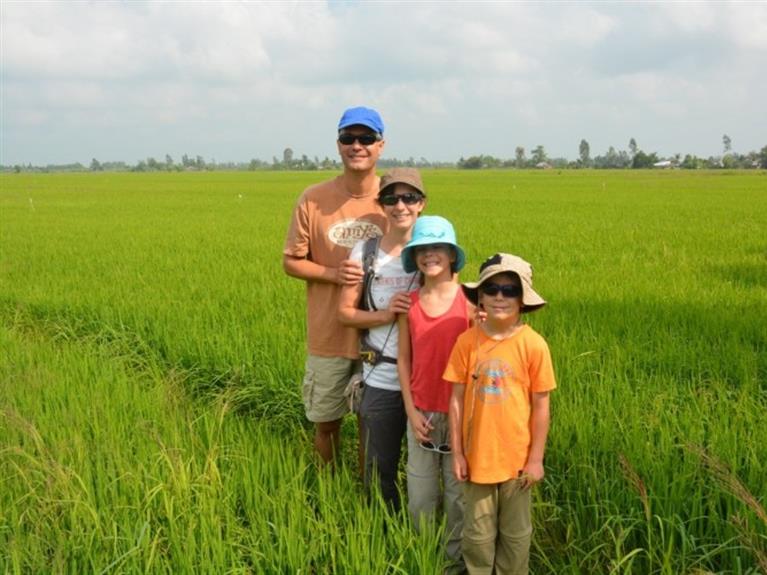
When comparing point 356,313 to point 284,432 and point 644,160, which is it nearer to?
point 284,432

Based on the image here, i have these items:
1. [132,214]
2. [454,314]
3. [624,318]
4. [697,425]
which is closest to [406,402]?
[454,314]

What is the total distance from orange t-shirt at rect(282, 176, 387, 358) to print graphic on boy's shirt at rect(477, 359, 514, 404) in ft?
2.71

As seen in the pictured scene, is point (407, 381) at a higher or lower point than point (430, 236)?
lower

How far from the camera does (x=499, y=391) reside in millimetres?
2037

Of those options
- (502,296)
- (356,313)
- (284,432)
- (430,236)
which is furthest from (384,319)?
(284,432)

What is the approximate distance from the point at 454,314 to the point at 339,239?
666 millimetres

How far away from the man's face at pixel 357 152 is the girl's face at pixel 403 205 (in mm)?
246

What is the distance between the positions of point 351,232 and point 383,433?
31.6 inches

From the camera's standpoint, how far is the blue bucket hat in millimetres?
2137

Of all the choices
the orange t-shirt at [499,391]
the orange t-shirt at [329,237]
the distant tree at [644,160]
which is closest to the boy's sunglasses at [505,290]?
the orange t-shirt at [499,391]

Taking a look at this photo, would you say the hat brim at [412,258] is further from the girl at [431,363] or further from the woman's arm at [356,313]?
the woman's arm at [356,313]

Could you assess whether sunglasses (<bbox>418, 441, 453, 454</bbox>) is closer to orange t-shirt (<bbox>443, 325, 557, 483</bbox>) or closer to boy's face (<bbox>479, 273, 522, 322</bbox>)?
orange t-shirt (<bbox>443, 325, 557, 483</bbox>)

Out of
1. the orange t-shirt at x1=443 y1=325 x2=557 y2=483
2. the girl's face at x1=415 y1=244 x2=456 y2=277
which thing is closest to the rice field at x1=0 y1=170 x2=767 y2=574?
the orange t-shirt at x1=443 y1=325 x2=557 y2=483

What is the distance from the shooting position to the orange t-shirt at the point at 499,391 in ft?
6.66
